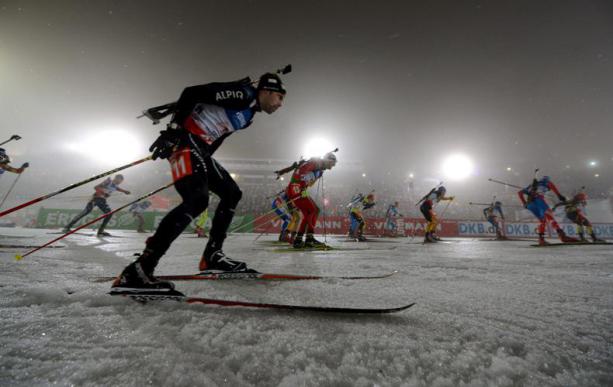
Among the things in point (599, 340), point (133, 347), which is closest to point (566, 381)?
point (599, 340)

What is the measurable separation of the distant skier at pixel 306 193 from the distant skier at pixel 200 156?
3489 millimetres

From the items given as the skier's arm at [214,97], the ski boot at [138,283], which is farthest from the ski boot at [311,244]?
the ski boot at [138,283]

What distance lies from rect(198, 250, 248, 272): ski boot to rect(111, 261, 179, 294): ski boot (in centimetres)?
85

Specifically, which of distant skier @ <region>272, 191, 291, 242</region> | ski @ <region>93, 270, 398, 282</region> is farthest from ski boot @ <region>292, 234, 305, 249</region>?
ski @ <region>93, 270, 398, 282</region>

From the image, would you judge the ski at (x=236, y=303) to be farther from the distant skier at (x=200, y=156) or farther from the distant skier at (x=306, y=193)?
the distant skier at (x=306, y=193)

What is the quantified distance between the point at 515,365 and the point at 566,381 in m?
0.11

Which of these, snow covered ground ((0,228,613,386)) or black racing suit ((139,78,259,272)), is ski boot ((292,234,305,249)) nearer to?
black racing suit ((139,78,259,272))

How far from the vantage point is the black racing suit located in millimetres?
1833

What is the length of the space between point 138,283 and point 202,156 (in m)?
1.08

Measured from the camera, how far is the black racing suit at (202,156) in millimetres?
1833

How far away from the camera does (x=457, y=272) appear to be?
259cm

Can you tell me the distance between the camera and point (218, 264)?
8.23ft

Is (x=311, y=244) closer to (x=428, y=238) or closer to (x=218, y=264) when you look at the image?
(x=218, y=264)

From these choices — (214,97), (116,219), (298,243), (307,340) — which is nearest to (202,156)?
(214,97)
